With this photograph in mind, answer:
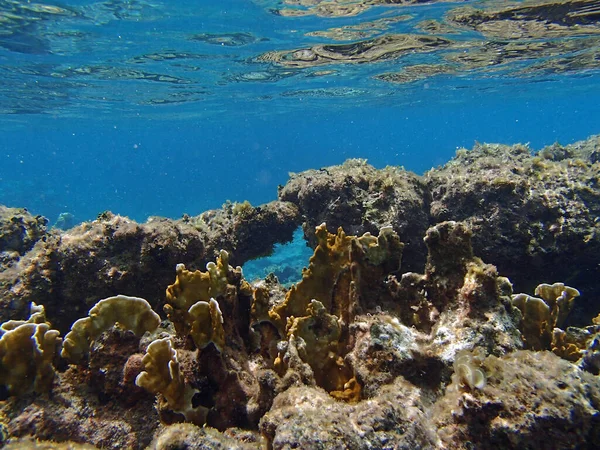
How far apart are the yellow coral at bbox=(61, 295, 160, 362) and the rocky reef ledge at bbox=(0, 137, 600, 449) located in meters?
0.01

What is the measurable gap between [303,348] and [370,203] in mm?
4440

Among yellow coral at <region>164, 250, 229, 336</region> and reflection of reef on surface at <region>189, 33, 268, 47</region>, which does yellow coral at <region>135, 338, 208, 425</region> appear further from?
reflection of reef on surface at <region>189, 33, 268, 47</region>

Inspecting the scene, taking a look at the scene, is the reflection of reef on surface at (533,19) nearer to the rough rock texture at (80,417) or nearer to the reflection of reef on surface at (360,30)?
the reflection of reef on surface at (360,30)

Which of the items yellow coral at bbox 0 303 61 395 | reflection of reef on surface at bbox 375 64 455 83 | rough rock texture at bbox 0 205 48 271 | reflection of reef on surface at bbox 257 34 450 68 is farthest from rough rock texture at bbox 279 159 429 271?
reflection of reef on surface at bbox 375 64 455 83

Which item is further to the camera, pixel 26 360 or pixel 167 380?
pixel 26 360

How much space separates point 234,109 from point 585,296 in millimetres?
38554

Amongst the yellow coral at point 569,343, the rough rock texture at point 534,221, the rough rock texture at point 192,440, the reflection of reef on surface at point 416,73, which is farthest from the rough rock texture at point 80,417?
the reflection of reef on surface at point 416,73

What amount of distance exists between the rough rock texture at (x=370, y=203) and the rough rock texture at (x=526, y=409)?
4409 mm

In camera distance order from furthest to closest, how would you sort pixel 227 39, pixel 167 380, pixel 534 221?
1. pixel 227 39
2. pixel 534 221
3. pixel 167 380

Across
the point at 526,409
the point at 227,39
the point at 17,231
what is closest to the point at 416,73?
the point at 227,39

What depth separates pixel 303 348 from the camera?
2.82m

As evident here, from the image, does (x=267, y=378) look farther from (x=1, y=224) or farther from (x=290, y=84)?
(x=290, y=84)

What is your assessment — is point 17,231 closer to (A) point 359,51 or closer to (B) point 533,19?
(A) point 359,51

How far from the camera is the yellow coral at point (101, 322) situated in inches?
126
